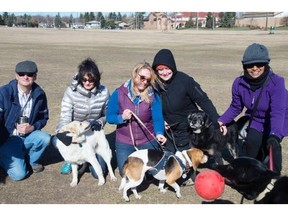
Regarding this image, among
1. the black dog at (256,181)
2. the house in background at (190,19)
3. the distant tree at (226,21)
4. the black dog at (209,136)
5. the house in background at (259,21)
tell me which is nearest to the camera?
the black dog at (256,181)

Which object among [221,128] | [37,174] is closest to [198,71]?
[221,128]

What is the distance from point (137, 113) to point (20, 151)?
5.66 ft

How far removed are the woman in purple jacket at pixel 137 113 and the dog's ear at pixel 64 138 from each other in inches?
23.5

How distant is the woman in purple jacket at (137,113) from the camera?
4785 mm

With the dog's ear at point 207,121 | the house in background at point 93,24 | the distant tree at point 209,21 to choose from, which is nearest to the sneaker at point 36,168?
the dog's ear at point 207,121

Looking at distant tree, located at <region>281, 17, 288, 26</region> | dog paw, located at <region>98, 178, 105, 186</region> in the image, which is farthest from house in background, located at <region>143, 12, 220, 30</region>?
dog paw, located at <region>98, 178, 105, 186</region>

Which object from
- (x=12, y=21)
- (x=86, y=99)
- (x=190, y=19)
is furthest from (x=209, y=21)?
(x=86, y=99)

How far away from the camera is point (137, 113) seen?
16.1 ft

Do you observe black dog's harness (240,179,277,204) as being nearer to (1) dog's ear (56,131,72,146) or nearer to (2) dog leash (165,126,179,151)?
(2) dog leash (165,126,179,151)

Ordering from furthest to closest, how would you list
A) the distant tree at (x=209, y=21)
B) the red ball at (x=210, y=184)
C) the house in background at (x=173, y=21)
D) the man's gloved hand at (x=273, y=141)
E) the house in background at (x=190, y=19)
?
the house in background at (x=190, y=19) < the house in background at (x=173, y=21) < the distant tree at (x=209, y=21) < the man's gloved hand at (x=273, y=141) < the red ball at (x=210, y=184)

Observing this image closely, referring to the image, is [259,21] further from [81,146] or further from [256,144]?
[81,146]

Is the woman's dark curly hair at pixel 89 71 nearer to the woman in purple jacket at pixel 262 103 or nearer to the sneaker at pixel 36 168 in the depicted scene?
the sneaker at pixel 36 168

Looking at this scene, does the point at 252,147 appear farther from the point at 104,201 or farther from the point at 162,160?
the point at 104,201

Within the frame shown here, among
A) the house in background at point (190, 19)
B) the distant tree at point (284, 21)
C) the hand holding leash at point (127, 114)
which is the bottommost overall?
the hand holding leash at point (127, 114)
